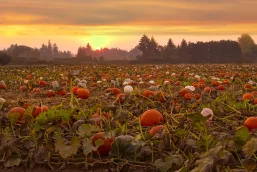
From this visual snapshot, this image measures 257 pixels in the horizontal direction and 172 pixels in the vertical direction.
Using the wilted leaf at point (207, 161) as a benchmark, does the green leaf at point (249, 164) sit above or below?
below

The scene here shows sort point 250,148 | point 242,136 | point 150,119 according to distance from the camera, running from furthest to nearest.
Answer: point 150,119 < point 242,136 < point 250,148

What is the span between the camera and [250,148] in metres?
2.80

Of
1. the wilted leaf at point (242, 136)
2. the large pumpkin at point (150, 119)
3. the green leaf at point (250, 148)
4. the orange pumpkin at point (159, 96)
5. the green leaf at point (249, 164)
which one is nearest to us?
the green leaf at point (249, 164)

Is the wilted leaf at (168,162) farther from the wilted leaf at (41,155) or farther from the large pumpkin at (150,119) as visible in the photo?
the large pumpkin at (150,119)

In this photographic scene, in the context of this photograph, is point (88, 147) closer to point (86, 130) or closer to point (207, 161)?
point (86, 130)

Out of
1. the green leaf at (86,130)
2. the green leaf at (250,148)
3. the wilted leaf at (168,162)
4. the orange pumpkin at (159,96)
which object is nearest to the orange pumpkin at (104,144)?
the green leaf at (86,130)

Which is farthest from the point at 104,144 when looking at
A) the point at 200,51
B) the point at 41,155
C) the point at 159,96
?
the point at 200,51

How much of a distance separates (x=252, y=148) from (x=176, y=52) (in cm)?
8526

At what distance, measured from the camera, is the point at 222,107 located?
5254mm

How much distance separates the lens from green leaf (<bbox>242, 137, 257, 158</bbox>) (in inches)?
108

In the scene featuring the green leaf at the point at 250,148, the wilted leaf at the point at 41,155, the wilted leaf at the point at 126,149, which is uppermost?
the green leaf at the point at 250,148

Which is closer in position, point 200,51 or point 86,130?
point 86,130

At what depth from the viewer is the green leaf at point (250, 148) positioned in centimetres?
276

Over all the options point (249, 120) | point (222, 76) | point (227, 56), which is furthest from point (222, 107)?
point (227, 56)
